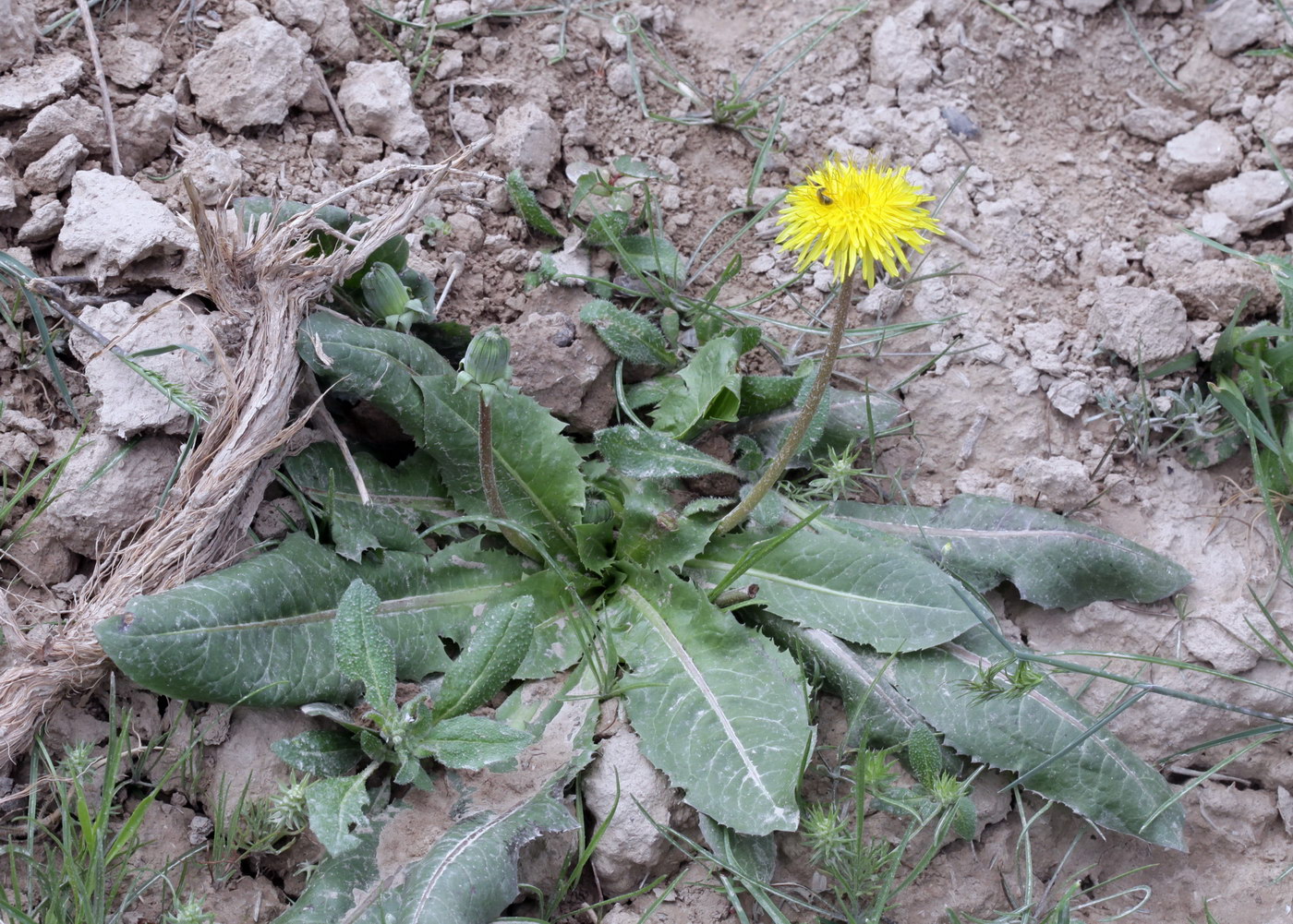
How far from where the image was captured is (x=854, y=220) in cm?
210

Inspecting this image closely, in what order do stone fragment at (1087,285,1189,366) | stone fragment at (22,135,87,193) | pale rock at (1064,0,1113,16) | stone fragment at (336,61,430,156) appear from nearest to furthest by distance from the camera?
1. stone fragment at (22,135,87,193)
2. stone fragment at (1087,285,1189,366)
3. stone fragment at (336,61,430,156)
4. pale rock at (1064,0,1113,16)

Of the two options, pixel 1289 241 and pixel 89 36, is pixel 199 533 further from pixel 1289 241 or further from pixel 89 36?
pixel 1289 241

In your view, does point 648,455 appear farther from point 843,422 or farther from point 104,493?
point 104,493

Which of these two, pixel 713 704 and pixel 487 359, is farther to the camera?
pixel 713 704

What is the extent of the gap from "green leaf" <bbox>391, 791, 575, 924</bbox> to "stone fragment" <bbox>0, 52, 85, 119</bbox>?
8.00ft

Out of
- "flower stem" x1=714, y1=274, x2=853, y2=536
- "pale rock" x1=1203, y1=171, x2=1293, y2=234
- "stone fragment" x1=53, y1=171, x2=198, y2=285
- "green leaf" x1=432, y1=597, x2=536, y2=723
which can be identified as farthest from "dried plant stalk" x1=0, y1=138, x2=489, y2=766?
"pale rock" x1=1203, y1=171, x2=1293, y2=234

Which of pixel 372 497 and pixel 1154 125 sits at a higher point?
pixel 1154 125

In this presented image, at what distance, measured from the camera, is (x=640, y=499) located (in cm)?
285

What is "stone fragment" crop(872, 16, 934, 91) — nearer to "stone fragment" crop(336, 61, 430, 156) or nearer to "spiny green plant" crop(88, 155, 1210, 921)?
"spiny green plant" crop(88, 155, 1210, 921)

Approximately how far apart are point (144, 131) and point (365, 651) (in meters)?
1.85

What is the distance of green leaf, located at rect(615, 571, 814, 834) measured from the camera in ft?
7.66

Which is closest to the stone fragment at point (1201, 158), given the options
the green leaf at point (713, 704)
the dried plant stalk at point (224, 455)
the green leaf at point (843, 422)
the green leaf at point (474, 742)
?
the green leaf at point (843, 422)

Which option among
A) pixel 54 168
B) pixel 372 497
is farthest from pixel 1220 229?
pixel 54 168

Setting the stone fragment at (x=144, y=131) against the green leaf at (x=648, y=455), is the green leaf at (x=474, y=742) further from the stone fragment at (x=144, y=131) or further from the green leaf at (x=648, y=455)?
the stone fragment at (x=144, y=131)
